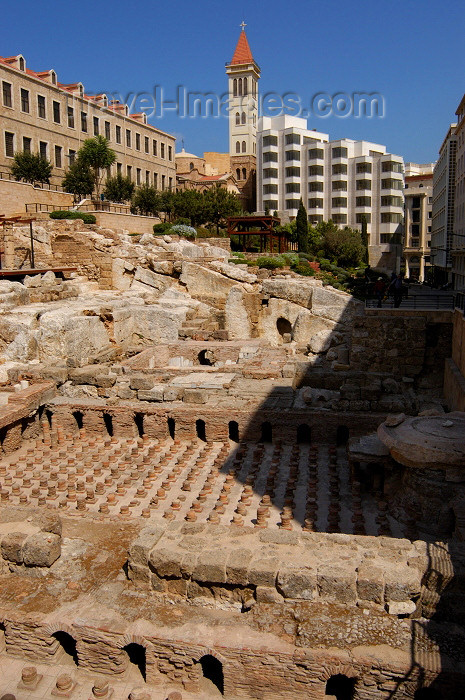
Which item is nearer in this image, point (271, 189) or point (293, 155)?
point (293, 155)

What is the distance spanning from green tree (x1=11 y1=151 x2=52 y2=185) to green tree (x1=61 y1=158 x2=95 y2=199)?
1.52m

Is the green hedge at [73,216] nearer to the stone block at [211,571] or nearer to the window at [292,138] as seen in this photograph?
the stone block at [211,571]

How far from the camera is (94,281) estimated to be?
915 inches

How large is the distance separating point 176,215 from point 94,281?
53.9ft

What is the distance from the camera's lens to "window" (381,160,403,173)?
5097 cm

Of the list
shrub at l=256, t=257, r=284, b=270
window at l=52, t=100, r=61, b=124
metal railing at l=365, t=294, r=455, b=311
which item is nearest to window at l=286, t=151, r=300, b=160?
window at l=52, t=100, r=61, b=124

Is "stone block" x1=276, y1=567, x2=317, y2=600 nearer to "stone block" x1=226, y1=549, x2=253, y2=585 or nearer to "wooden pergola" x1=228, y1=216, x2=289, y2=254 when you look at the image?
"stone block" x1=226, y1=549, x2=253, y2=585

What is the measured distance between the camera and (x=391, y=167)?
5103 cm

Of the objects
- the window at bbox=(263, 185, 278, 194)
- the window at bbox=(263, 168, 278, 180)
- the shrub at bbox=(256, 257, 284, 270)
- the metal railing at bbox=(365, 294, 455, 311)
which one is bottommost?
the metal railing at bbox=(365, 294, 455, 311)

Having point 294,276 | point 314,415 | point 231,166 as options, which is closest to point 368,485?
point 314,415

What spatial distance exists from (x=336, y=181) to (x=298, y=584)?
1980 inches

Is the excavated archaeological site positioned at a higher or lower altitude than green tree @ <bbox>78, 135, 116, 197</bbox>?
lower

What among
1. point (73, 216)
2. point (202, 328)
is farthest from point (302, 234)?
point (202, 328)

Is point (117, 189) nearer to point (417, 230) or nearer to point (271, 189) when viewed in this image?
point (271, 189)
